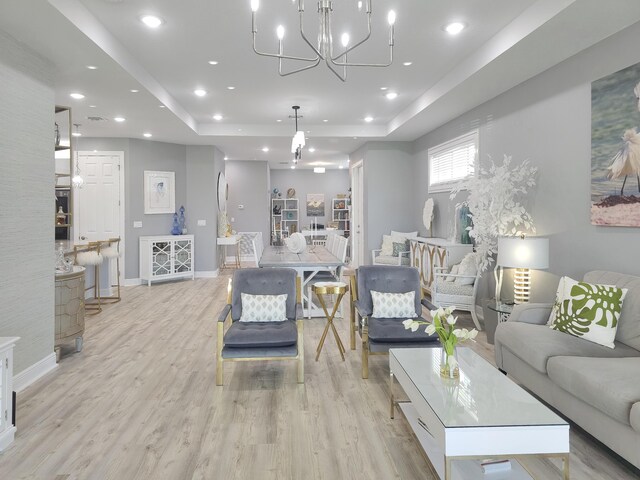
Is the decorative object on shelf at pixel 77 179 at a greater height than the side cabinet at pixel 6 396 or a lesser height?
greater

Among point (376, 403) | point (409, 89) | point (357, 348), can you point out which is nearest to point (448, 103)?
point (409, 89)

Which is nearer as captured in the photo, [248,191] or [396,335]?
[396,335]

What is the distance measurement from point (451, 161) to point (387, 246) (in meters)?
1.91

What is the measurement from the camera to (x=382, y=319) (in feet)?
12.2

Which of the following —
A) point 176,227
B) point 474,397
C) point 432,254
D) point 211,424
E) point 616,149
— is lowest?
point 211,424

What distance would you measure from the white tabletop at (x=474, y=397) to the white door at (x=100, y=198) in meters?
6.72

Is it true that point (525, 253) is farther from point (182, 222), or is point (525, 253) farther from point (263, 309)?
point (182, 222)

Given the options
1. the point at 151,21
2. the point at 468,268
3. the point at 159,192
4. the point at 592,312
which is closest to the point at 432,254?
the point at 468,268

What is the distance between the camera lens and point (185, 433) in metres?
2.65

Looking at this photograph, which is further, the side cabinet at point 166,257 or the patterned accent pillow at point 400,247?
the side cabinet at point 166,257

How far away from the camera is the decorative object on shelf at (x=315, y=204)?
1343 cm

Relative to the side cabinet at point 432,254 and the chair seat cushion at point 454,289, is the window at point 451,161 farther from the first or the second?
the chair seat cushion at point 454,289

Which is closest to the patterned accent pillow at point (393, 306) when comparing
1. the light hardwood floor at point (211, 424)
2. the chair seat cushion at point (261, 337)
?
the light hardwood floor at point (211, 424)

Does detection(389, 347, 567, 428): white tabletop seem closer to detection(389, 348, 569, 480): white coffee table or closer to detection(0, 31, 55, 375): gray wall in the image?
detection(389, 348, 569, 480): white coffee table
